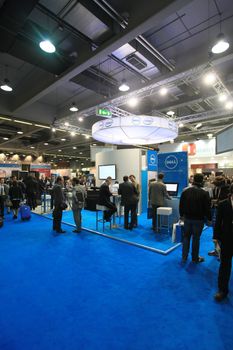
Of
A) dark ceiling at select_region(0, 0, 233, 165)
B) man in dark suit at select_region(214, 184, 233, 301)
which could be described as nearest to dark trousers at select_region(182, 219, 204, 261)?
man in dark suit at select_region(214, 184, 233, 301)

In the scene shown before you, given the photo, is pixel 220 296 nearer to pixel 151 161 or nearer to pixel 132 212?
pixel 132 212

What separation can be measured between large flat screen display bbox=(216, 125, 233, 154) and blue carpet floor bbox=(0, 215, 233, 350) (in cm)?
393

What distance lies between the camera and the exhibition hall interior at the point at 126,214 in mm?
2132

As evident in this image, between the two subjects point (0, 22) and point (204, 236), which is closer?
point (0, 22)

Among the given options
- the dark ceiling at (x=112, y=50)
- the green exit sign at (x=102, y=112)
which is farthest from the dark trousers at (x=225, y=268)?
the green exit sign at (x=102, y=112)

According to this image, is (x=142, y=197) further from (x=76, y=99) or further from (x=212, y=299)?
(x=212, y=299)

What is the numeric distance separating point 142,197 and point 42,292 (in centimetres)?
612


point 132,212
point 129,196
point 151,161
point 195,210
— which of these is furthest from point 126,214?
point 151,161

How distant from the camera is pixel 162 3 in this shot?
285cm

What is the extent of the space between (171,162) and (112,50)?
330cm

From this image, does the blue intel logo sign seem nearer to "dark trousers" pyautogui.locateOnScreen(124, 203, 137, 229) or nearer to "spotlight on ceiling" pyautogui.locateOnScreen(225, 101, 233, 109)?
"dark trousers" pyautogui.locateOnScreen(124, 203, 137, 229)

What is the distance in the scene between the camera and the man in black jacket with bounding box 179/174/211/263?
3.27m

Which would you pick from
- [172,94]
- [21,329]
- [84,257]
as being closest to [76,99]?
[172,94]

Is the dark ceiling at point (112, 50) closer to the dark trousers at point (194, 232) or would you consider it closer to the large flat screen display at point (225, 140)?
the large flat screen display at point (225, 140)
